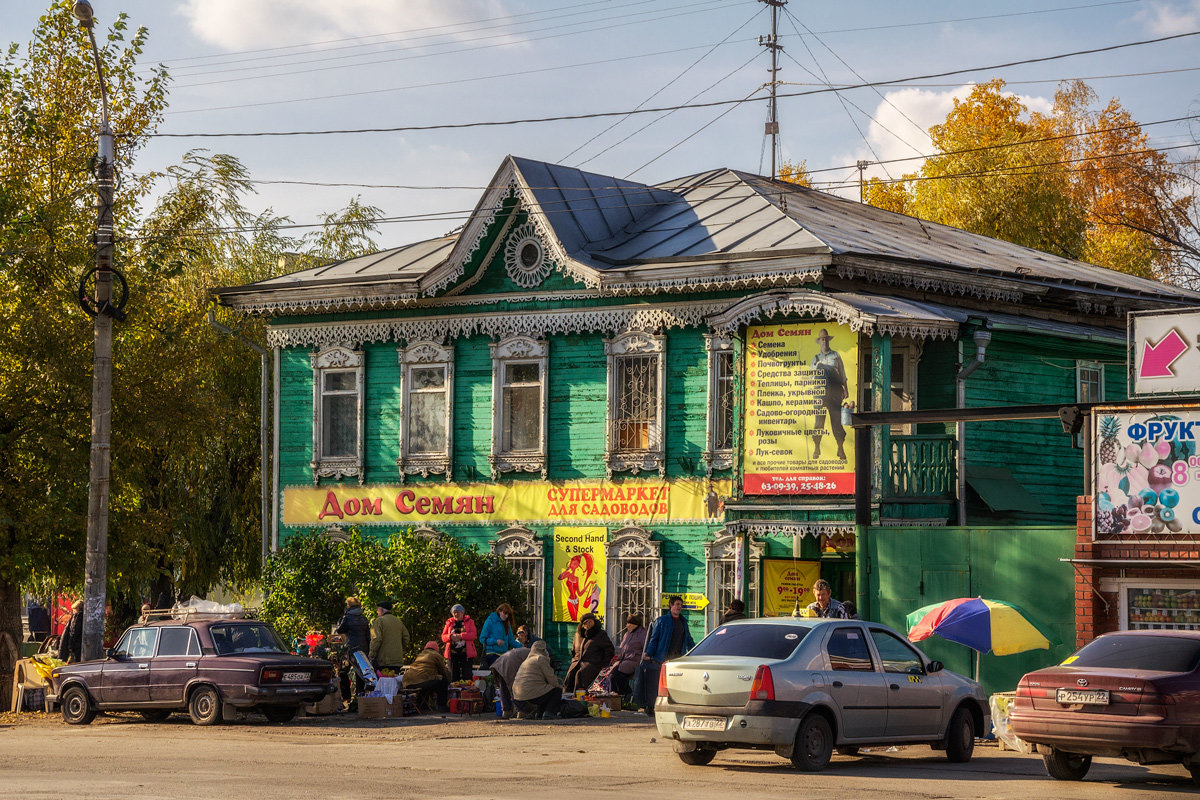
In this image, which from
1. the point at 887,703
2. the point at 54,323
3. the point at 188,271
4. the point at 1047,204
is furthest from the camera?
the point at 1047,204

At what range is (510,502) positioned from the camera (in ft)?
94.7

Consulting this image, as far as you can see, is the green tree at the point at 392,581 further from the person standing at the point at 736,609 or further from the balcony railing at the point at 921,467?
the balcony railing at the point at 921,467

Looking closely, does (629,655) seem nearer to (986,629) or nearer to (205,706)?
(205,706)

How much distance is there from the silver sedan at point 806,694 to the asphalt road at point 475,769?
1.05ft

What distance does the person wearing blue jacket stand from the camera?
24406 mm

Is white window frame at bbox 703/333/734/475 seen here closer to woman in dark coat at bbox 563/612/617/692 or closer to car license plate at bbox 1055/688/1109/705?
woman in dark coat at bbox 563/612/617/692

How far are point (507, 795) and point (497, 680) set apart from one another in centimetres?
979

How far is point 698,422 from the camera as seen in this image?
26.8 meters

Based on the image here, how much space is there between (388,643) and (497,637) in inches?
63.6

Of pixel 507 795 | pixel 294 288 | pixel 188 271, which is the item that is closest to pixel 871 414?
pixel 507 795

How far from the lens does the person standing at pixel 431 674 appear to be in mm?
23672

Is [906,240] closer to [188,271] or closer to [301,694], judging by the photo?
[301,694]

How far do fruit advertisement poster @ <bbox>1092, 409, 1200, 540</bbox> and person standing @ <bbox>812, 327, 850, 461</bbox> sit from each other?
189 inches

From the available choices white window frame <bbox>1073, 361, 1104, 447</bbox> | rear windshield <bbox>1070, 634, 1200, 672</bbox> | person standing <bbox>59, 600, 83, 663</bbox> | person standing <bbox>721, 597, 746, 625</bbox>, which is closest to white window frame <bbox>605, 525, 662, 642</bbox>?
person standing <bbox>721, 597, 746, 625</bbox>
